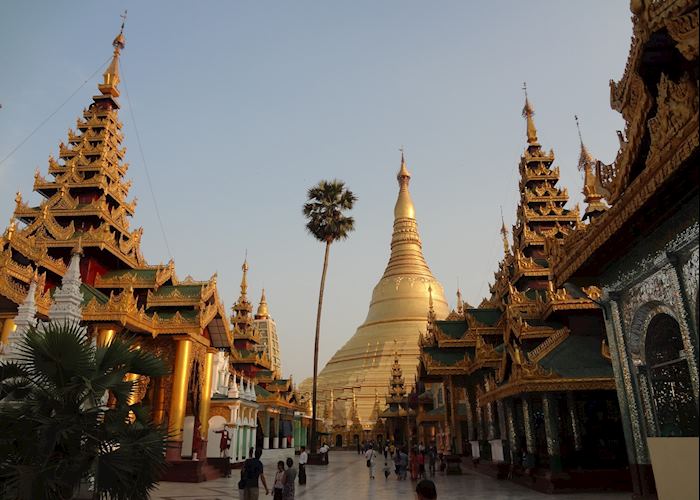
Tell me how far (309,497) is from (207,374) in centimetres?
1009

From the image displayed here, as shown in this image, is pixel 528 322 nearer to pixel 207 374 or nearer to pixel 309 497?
pixel 309 497

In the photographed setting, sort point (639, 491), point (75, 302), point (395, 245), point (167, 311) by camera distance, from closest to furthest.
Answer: point (639, 491)
point (75, 302)
point (167, 311)
point (395, 245)

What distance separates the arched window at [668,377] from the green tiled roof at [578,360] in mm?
6950

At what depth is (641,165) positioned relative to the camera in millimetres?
6766

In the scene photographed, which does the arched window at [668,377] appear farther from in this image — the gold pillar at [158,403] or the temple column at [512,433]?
the gold pillar at [158,403]

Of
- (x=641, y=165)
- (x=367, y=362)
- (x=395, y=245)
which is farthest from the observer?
(x=395, y=245)

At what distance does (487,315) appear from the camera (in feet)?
87.2

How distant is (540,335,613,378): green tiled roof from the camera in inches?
573

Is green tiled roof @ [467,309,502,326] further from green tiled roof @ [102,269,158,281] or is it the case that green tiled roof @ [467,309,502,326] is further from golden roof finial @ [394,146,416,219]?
golden roof finial @ [394,146,416,219]

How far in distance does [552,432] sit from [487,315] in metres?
12.3

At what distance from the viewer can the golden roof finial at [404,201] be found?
64.9 metres

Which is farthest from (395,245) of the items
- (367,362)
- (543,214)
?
(543,214)

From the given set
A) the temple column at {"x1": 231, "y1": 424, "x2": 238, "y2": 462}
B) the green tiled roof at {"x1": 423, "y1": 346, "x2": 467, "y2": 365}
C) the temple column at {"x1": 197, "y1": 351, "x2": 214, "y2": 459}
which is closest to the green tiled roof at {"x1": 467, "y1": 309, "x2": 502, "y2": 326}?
the green tiled roof at {"x1": 423, "y1": 346, "x2": 467, "y2": 365}

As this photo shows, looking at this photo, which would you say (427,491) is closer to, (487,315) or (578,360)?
Answer: (578,360)
